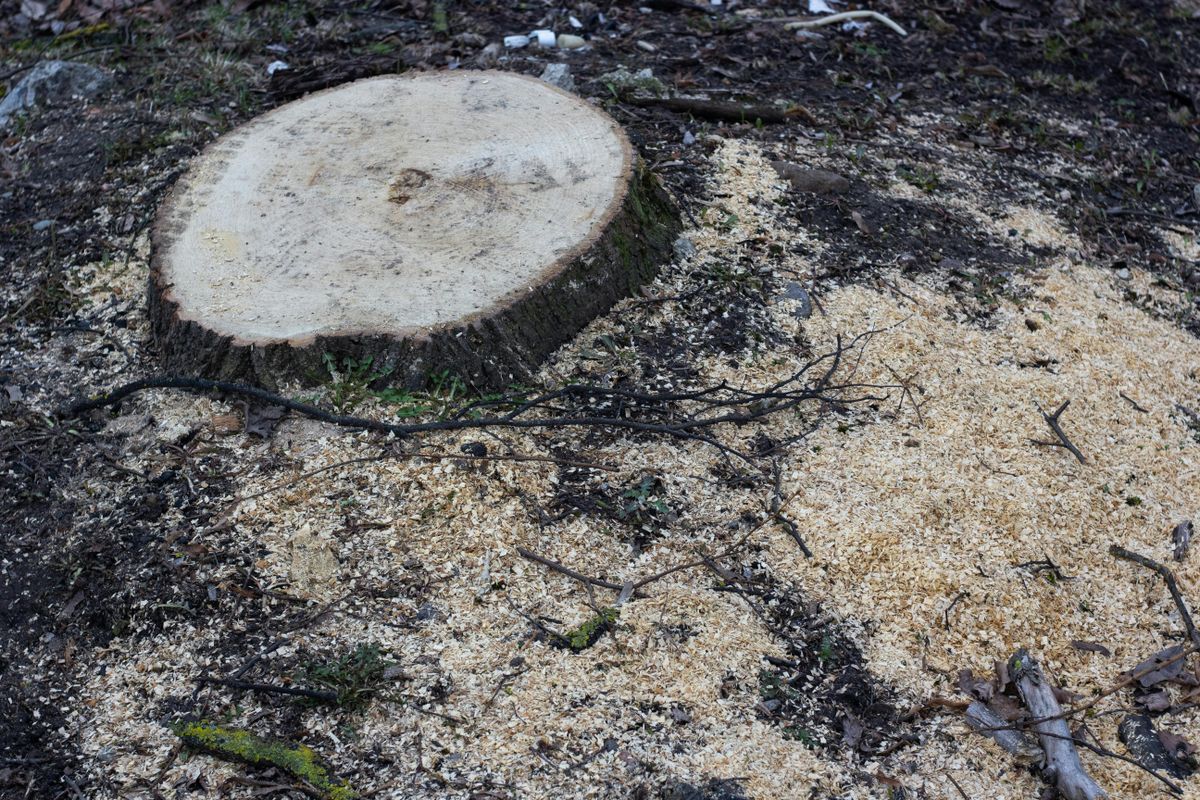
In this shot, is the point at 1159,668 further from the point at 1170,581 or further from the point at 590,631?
the point at 590,631

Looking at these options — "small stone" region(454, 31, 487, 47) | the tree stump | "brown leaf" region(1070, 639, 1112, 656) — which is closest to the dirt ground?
"brown leaf" region(1070, 639, 1112, 656)

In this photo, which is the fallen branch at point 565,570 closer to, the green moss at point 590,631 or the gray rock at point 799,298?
the green moss at point 590,631

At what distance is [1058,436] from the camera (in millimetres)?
3203

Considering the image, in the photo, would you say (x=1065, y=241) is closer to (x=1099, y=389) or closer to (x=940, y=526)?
(x=1099, y=389)

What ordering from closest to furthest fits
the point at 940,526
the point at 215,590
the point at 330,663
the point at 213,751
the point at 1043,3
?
1. the point at 213,751
2. the point at 330,663
3. the point at 215,590
4. the point at 940,526
5. the point at 1043,3

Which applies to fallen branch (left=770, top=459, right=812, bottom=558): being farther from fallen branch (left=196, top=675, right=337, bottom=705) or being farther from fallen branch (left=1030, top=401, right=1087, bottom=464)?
fallen branch (left=196, top=675, right=337, bottom=705)

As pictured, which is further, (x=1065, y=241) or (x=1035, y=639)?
(x=1065, y=241)

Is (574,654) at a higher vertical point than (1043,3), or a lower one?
lower

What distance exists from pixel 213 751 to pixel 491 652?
2.12ft

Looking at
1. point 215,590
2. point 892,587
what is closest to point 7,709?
point 215,590

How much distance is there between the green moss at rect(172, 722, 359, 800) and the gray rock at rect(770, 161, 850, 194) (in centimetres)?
273

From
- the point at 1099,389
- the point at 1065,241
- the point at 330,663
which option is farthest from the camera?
the point at 1065,241

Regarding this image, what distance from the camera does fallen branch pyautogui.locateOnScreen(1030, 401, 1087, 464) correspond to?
3.15 m

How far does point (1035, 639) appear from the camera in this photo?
269 centimetres
